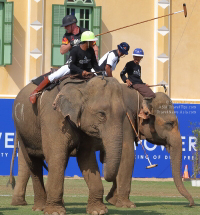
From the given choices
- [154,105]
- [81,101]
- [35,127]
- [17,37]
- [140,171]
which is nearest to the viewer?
[81,101]

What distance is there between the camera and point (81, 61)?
11195 mm

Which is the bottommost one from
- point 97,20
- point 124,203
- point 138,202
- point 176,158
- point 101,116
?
point 138,202

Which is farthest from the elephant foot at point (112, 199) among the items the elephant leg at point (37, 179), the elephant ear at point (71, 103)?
the elephant ear at point (71, 103)

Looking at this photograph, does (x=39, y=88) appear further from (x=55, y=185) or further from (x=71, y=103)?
(x=55, y=185)

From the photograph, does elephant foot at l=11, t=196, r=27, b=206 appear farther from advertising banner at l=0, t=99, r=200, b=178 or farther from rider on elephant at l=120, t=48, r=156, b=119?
advertising banner at l=0, t=99, r=200, b=178

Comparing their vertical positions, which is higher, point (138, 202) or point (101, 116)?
point (101, 116)

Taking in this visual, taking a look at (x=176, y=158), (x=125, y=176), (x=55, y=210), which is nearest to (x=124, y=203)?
(x=125, y=176)

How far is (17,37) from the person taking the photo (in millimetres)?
25438

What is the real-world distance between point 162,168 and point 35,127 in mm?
12479

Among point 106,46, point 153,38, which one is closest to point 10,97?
point 106,46

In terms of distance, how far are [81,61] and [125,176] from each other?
3254mm

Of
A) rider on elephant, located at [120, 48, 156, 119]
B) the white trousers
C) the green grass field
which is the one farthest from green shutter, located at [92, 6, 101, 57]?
the white trousers

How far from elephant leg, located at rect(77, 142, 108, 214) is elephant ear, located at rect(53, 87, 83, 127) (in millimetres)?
816

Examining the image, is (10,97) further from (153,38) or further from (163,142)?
(163,142)
